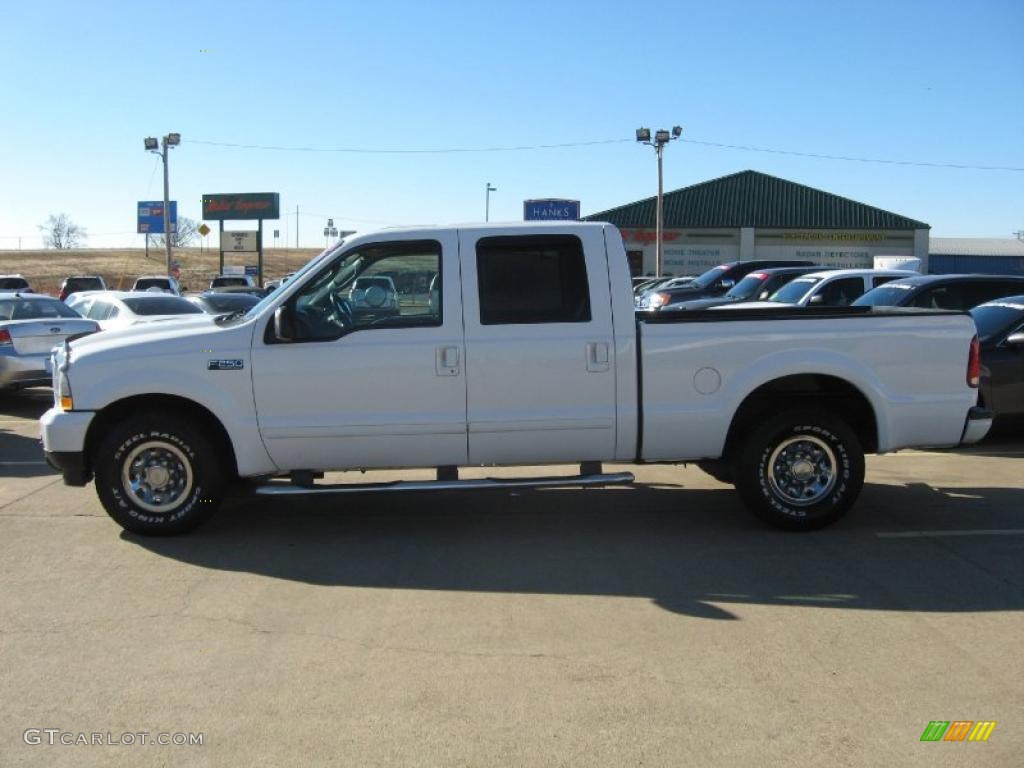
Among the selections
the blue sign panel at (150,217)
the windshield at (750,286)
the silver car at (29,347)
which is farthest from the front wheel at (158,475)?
the blue sign panel at (150,217)

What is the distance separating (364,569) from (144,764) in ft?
7.78

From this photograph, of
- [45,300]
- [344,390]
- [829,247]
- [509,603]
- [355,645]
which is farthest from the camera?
[829,247]

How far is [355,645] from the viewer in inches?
184

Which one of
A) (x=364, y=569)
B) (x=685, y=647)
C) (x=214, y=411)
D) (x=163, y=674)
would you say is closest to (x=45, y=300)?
→ (x=214, y=411)

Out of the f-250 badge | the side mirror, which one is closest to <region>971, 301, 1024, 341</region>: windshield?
the side mirror

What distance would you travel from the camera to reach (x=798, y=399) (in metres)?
6.59

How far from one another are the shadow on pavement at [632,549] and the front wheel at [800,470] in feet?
0.59

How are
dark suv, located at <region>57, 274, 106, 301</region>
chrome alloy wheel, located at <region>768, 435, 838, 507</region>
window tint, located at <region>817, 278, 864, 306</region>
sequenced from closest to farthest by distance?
chrome alloy wheel, located at <region>768, 435, 838, 507</region>
window tint, located at <region>817, 278, 864, 306</region>
dark suv, located at <region>57, 274, 106, 301</region>

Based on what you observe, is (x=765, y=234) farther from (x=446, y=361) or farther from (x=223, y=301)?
(x=446, y=361)

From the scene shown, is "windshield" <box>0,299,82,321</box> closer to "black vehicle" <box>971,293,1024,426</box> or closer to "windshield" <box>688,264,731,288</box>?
"black vehicle" <box>971,293,1024,426</box>

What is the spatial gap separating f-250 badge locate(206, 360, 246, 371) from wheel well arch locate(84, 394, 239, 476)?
319mm

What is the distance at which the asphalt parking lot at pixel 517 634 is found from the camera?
372cm

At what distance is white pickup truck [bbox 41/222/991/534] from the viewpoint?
6.22 metres

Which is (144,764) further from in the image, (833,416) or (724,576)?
(833,416)
